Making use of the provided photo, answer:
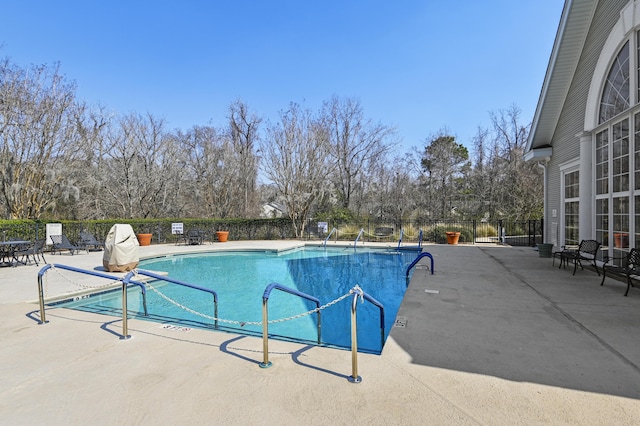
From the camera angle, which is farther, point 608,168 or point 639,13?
point 608,168

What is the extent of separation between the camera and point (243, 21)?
12.3 m

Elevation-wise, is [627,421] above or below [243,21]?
below

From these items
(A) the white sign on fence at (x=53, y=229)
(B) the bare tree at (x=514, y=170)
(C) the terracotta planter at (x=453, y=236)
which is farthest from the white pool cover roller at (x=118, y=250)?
(B) the bare tree at (x=514, y=170)

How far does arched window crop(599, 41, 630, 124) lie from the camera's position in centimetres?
714

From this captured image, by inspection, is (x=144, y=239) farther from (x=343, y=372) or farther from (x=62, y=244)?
(x=343, y=372)

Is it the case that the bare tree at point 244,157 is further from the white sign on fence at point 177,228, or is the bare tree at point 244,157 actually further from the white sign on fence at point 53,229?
the white sign on fence at point 53,229

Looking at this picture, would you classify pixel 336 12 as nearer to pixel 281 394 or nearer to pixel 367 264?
pixel 367 264

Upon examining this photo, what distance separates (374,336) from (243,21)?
1266 cm

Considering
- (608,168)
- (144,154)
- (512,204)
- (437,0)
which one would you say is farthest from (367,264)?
(144,154)

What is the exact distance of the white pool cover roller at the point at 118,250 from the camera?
29.0 ft

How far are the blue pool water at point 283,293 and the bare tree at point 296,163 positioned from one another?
5.87m

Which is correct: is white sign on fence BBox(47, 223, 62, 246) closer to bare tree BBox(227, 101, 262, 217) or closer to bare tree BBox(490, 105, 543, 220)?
bare tree BBox(227, 101, 262, 217)

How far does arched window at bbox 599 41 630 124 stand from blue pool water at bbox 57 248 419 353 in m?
6.73

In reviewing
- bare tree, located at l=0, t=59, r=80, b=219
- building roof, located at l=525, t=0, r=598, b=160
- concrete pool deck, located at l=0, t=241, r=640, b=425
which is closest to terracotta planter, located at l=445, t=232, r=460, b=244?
building roof, located at l=525, t=0, r=598, b=160
